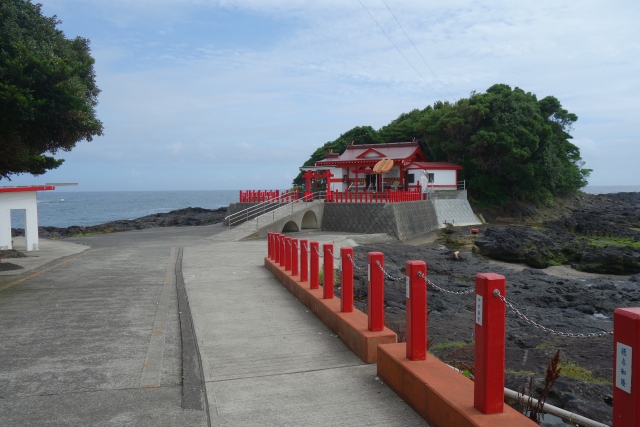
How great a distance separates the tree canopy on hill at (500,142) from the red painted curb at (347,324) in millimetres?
34800

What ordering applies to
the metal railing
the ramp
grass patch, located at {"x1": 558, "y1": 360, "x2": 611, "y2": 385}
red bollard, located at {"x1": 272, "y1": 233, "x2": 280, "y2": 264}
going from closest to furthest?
grass patch, located at {"x1": 558, "y1": 360, "x2": 611, "y2": 385}
red bollard, located at {"x1": 272, "y1": 233, "x2": 280, "y2": 264}
the ramp
the metal railing

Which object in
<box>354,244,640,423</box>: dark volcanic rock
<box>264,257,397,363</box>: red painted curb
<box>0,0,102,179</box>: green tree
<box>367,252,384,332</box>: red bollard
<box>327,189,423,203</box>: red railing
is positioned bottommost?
<box>354,244,640,423</box>: dark volcanic rock

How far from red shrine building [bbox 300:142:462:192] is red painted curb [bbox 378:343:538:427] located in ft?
104

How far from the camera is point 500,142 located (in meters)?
40.6

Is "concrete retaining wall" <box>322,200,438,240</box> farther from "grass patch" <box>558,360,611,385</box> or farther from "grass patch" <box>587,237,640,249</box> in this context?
"grass patch" <box>558,360,611,385</box>

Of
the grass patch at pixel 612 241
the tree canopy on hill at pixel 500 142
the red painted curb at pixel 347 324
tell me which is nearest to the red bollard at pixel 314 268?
the red painted curb at pixel 347 324

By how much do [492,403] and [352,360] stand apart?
8.38 feet

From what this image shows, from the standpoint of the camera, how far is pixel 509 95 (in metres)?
42.8

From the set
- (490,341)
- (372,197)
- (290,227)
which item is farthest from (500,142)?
(490,341)

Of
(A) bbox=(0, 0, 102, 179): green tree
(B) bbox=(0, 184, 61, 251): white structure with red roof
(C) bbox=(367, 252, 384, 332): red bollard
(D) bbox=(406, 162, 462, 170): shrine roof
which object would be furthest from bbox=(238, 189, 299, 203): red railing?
(C) bbox=(367, 252, 384, 332): red bollard

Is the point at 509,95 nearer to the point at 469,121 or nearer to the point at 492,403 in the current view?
the point at 469,121

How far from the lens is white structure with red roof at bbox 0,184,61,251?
18.5 metres

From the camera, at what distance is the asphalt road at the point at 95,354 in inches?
190

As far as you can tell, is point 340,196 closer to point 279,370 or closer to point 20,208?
point 20,208
